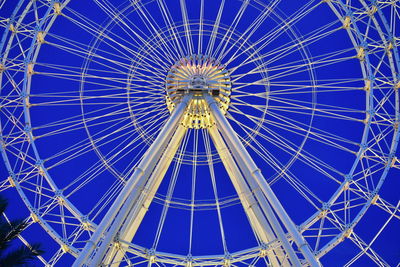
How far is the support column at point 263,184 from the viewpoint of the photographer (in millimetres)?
23028

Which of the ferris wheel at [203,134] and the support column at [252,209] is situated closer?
Answer: the support column at [252,209]

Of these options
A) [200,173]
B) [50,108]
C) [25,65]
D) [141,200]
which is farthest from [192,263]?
[50,108]

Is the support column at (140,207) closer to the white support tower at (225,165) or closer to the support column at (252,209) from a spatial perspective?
the white support tower at (225,165)

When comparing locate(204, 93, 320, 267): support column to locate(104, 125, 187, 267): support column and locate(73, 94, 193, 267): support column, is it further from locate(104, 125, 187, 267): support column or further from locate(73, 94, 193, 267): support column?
locate(104, 125, 187, 267): support column

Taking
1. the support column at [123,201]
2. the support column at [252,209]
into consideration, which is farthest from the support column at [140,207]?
the support column at [252,209]

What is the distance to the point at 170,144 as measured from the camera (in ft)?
96.9

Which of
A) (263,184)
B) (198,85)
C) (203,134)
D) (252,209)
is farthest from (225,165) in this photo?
(263,184)

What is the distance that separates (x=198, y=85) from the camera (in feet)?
98.7

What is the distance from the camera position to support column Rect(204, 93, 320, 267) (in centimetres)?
2303

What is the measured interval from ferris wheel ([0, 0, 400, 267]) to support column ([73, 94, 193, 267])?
0.06 m

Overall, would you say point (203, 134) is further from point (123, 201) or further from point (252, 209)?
point (123, 201)

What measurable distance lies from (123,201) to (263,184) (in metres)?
6.02

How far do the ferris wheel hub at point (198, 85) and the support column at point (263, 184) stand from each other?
79 cm

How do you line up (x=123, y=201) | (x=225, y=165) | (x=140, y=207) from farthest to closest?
(x=225, y=165)
(x=140, y=207)
(x=123, y=201)
